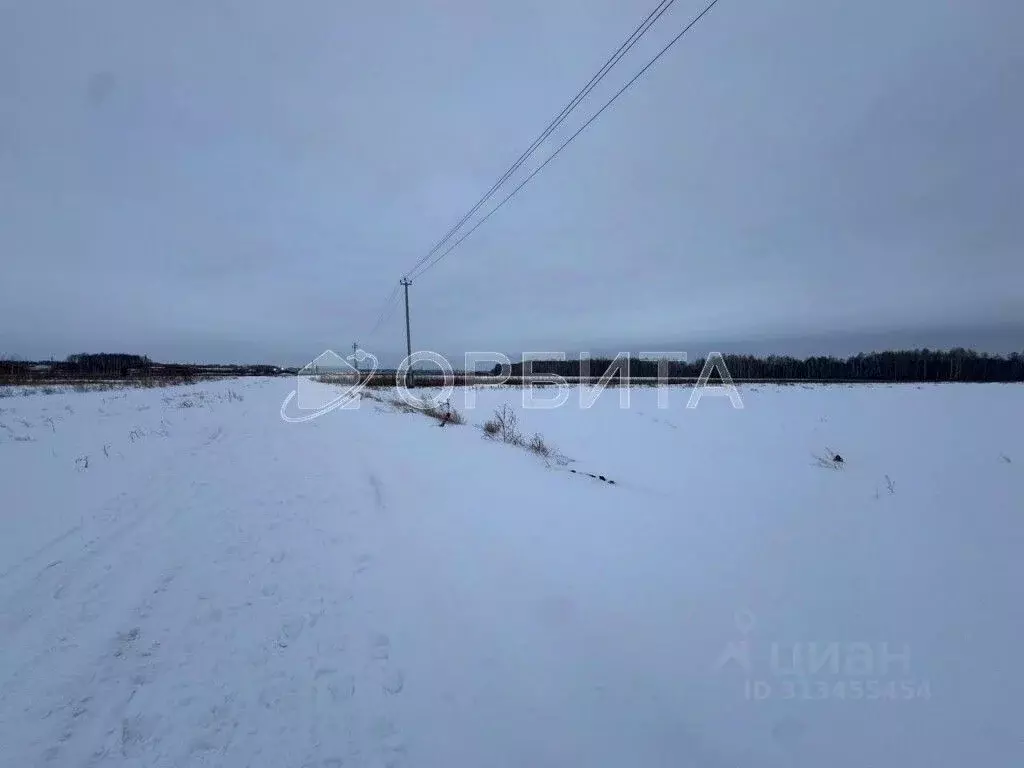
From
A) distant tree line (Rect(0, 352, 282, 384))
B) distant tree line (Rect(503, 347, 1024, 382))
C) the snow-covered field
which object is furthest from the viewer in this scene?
distant tree line (Rect(503, 347, 1024, 382))

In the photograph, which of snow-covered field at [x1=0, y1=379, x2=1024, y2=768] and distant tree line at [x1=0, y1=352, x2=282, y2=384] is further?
distant tree line at [x1=0, y1=352, x2=282, y2=384]

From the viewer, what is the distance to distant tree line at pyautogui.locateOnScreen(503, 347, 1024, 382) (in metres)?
57.1

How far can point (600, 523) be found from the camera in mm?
4750

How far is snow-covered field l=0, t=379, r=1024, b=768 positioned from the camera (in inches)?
82.1

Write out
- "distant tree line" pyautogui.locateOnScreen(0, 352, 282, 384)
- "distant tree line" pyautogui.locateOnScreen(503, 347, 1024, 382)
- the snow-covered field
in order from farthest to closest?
"distant tree line" pyautogui.locateOnScreen(503, 347, 1024, 382) → "distant tree line" pyautogui.locateOnScreen(0, 352, 282, 384) → the snow-covered field

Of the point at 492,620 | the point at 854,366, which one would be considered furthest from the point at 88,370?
the point at 854,366

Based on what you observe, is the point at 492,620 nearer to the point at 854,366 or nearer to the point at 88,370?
the point at 88,370

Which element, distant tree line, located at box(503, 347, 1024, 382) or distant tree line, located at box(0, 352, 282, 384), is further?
distant tree line, located at box(503, 347, 1024, 382)

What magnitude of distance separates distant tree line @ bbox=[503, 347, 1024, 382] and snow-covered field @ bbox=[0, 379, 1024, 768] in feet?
165

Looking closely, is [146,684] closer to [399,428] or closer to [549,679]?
[549,679]

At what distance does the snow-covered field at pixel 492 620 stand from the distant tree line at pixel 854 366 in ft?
165

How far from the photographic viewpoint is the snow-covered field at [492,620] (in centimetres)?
209

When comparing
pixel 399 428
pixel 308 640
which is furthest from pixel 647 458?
pixel 308 640

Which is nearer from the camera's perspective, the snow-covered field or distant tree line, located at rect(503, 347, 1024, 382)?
the snow-covered field
